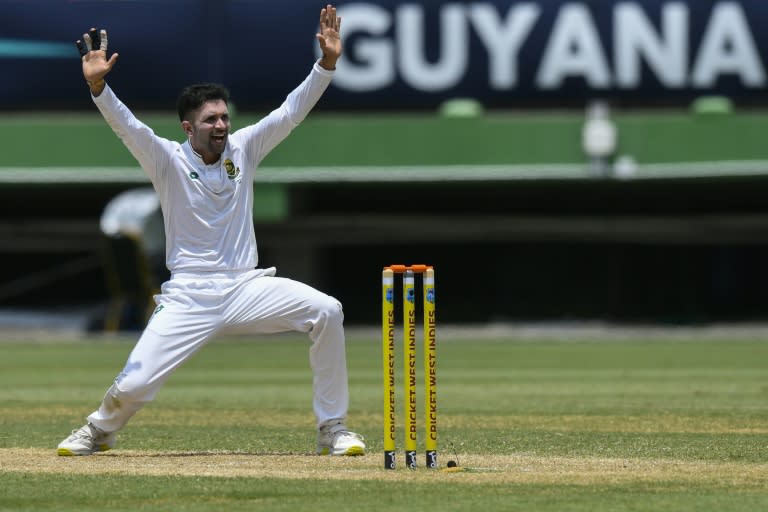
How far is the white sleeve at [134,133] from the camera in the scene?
866cm

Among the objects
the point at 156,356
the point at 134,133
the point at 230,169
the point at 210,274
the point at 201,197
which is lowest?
the point at 156,356

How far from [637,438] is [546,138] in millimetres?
21158

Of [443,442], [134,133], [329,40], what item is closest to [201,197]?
[134,133]

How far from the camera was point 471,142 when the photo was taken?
3117 cm

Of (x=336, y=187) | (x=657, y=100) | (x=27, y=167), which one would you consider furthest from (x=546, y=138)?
(x=27, y=167)

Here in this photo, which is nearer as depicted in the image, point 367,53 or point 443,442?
point 443,442

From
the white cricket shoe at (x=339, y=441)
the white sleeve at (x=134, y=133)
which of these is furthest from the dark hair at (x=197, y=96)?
the white cricket shoe at (x=339, y=441)

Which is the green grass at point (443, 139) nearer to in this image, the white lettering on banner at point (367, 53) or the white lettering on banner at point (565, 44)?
the white lettering on banner at point (367, 53)

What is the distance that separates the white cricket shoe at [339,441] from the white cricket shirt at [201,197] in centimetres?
100

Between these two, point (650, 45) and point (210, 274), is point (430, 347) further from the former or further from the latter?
point (650, 45)

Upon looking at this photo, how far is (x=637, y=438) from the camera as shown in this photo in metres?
10.2

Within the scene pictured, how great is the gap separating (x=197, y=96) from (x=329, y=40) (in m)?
0.79

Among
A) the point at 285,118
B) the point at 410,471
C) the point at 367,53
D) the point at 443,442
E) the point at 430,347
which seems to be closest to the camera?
the point at 430,347

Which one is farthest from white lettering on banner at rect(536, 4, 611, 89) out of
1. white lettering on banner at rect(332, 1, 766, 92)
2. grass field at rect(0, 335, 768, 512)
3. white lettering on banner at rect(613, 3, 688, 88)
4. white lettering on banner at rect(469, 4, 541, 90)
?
grass field at rect(0, 335, 768, 512)
